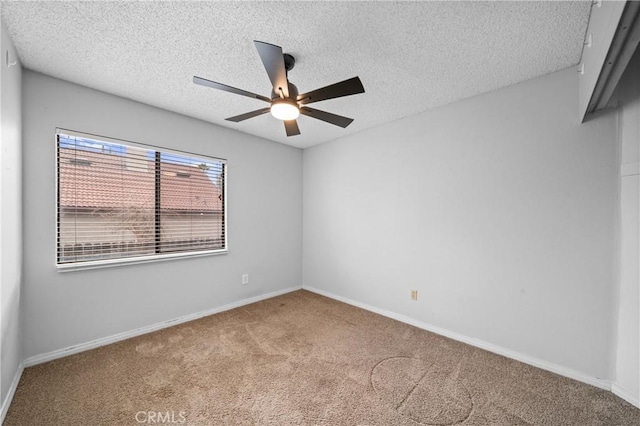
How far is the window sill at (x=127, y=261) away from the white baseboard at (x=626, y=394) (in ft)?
12.5

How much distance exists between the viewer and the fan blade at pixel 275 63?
137 centimetres

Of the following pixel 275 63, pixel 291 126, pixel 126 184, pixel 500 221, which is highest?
pixel 275 63

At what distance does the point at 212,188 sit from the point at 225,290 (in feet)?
4.51

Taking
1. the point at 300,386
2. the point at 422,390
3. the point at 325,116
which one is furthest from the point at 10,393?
the point at 325,116

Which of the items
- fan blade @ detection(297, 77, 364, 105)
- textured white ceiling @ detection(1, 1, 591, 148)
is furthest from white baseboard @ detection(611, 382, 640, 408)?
fan blade @ detection(297, 77, 364, 105)

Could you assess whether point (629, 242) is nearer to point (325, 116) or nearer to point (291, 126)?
point (325, 116)

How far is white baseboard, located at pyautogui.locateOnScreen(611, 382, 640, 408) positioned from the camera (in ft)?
5.54

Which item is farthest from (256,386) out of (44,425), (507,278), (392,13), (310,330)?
(392,13)

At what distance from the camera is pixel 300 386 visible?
188 centimetres

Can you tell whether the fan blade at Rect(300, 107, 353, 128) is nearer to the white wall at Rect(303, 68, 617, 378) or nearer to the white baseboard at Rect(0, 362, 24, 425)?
the white wall at Rect(303, 68, 617, 378)

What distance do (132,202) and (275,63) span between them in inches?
88.7

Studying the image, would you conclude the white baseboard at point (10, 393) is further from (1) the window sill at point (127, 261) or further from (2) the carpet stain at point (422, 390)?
(2) the carpet stain at point (422, 390)

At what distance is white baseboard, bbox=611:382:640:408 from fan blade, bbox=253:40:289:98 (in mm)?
3137

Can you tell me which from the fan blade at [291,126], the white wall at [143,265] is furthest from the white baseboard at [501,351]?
the fan blade at [291,126]
